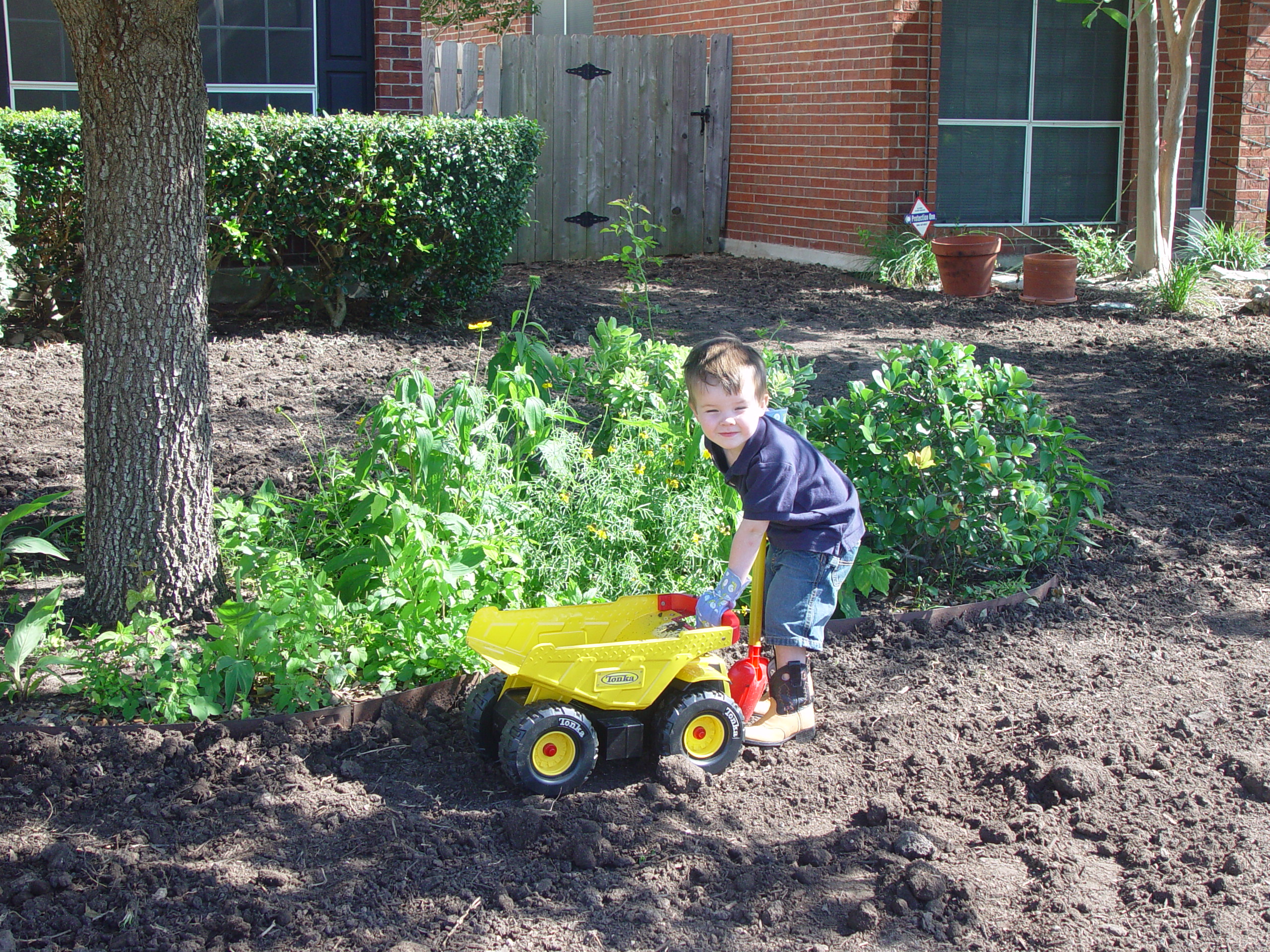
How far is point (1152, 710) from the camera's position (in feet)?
11.4

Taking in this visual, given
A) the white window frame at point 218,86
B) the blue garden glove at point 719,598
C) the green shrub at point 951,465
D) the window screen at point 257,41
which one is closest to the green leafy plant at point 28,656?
the blue garden glove at point 719,598

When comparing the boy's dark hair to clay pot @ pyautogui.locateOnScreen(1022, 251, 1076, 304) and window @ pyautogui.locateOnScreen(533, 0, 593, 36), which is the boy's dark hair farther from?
window @ pyautogui.locateOnScreen(533, 0, 593, 36)

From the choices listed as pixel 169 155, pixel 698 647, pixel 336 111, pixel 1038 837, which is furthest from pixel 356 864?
pixel 336 111

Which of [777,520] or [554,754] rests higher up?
[777,520]

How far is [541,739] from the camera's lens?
9.71 feet

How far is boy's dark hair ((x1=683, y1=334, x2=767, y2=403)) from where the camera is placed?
9.78 ft

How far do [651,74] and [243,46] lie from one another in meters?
4.93

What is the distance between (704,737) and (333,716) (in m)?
1.05

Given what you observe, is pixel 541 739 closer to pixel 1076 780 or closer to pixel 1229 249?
pixel 1076 780

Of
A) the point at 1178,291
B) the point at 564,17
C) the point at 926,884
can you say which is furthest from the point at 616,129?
the point at 926,884

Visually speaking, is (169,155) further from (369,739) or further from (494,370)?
(369,739)

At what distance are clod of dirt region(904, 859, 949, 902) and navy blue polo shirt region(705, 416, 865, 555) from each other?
0.94m

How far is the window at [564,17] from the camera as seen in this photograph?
16.4 metres

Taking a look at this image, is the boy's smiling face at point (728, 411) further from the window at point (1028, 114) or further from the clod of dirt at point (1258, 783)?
the window at point (1028, 114)
